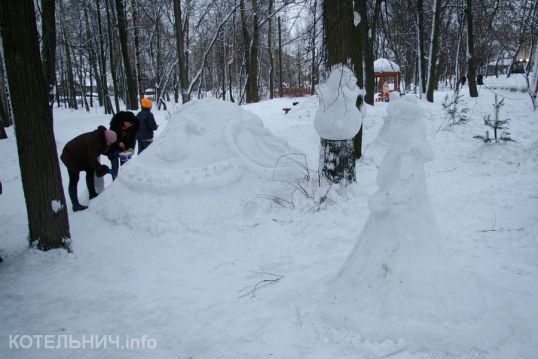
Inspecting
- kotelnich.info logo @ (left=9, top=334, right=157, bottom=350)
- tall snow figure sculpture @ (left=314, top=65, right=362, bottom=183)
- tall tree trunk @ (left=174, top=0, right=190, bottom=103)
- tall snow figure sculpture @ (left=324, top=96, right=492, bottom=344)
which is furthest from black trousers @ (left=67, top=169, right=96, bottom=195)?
tall tree trunk @ (left=174, top=0, right=190, bottom=103)

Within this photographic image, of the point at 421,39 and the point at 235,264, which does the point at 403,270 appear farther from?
the point at 421,39

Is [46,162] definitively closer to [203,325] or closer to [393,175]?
[203,325]

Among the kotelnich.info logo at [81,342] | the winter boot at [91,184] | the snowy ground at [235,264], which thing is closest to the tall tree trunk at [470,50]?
the snowy ground at [235,264]

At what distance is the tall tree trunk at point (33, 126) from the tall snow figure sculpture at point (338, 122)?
12.1 feet

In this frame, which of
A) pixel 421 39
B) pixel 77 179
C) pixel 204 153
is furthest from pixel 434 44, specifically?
pixel 77 179

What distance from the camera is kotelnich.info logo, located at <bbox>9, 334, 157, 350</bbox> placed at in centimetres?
290

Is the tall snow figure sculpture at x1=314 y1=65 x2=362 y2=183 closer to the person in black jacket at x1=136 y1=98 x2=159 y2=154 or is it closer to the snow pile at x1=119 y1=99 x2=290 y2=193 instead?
the snow pile at x1=119 y1=99 x2=290 y2=193

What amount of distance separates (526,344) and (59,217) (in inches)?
184

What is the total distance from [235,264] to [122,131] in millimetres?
4027

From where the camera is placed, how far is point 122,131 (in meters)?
6.86

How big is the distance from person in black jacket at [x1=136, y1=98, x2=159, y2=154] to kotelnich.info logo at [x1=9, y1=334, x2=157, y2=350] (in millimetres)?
5535

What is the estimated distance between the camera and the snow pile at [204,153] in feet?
17.5

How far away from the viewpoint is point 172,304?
3.46 metres

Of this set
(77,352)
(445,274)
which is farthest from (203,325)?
(445,274)
